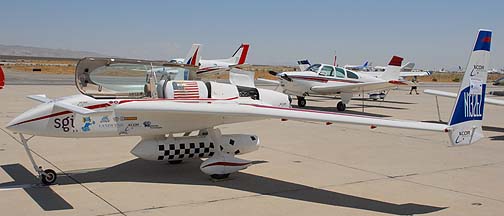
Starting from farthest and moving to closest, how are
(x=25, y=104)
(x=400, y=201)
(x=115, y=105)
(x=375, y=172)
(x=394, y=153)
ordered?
(x=25, y=104) → (x=394, y=153) → (x=375, y=172) → (x=115, y=105) → (x=400, y=201)

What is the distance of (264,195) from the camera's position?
6867 mm

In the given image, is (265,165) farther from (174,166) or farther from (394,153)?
(394,153)

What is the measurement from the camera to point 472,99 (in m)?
6.85

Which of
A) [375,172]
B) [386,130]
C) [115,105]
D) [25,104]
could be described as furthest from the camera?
[25,104]

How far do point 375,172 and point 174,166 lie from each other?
3366 millimetres

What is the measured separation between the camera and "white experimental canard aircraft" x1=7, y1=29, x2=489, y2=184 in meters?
6.71

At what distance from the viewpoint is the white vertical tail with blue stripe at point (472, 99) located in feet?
21.5

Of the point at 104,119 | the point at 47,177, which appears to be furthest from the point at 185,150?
the point at 47,177

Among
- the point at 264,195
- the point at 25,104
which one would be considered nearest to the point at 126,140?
the point at 264,195

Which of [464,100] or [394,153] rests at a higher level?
[464,100]

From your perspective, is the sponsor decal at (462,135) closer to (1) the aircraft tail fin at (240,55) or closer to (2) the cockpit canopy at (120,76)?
(2) the cockpit canopy at (120,76)

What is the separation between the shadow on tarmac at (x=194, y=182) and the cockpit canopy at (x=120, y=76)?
125 cm

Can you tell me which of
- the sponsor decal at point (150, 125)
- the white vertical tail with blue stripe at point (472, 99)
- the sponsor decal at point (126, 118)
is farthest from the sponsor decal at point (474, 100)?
the sponsor decal at point (126, 118)

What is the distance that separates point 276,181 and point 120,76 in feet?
9.39
